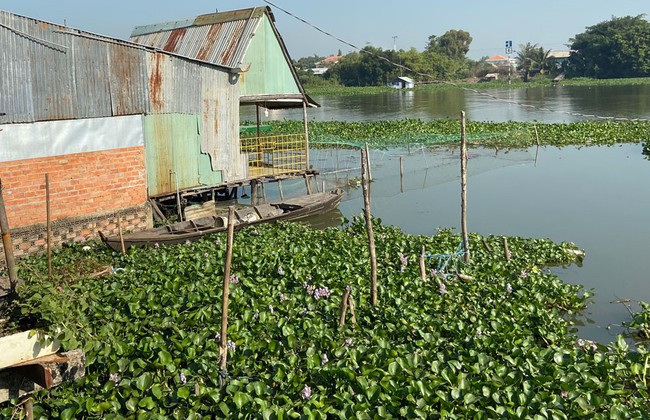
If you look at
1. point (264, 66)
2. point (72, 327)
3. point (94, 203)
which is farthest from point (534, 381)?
point (264, 66)

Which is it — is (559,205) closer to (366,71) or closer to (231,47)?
(231,47)

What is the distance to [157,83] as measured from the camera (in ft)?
45.7

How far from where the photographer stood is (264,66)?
16609 millimetres

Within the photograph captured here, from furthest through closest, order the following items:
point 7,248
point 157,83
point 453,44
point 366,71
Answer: point 453,44 < point 366,71 < point 157,83 < point 7,248

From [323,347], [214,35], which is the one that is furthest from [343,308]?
[214,35]

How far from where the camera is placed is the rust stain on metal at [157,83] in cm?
1381

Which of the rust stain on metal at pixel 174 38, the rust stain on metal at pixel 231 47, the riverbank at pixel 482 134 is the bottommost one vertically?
the riverbank at pixel 482 134

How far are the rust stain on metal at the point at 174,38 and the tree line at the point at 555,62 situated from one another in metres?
63.1

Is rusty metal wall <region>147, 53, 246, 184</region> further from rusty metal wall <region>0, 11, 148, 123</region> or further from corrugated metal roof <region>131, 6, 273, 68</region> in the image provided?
corrugated metal roof <region>131, 6, 273, 68</region>

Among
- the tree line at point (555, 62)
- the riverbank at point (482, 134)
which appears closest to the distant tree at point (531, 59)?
the tree line at point (555, 62)

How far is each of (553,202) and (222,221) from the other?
10332mm

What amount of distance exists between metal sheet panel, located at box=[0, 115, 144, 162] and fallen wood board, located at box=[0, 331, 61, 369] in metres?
7.15

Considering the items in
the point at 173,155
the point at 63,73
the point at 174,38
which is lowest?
the point at 173,155

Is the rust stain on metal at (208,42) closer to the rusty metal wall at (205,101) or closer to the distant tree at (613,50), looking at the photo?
the rusty metal wall at (205,101)
